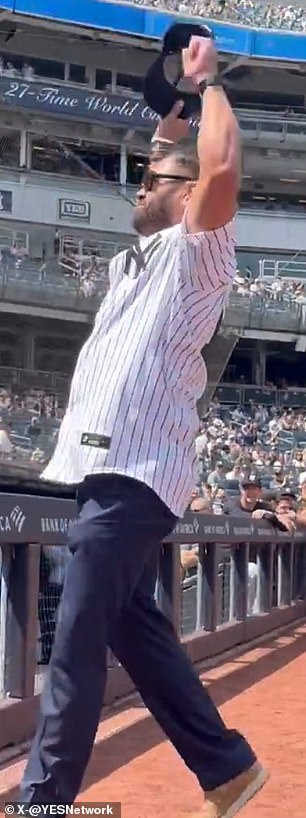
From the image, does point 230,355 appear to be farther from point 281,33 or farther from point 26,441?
point 26,441

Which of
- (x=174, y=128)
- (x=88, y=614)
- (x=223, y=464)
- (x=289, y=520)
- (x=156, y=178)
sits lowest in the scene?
(x=223, y=464)

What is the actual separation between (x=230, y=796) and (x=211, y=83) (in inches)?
68.2

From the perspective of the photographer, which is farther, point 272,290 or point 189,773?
point 272,290

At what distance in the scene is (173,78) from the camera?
3152 millimetres

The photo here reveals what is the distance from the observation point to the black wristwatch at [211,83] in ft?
9.95

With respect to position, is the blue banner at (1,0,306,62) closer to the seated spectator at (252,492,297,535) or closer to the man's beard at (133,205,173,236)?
the seated spectator at (252,492,297,535)

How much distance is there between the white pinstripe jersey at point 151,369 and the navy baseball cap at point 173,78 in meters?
0.35

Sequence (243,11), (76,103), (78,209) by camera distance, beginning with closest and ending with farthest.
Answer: (76,103), (78,209), (243,11)

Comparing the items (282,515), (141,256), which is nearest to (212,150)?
(141,256)

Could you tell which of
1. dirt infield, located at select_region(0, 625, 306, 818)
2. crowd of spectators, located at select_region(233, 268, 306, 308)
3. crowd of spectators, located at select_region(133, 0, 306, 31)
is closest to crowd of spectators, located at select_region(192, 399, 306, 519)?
crowd of spectators, located at select_region(233, 268, 306, 308)

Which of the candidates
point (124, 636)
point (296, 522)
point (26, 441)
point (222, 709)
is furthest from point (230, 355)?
point (124, 636)

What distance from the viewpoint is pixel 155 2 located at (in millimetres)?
44438

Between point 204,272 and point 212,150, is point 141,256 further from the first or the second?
point 212,150

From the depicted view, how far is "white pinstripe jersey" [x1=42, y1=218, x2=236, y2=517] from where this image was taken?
2994 millimetres
